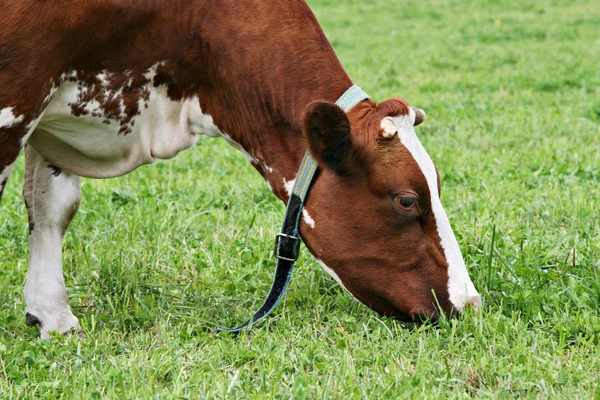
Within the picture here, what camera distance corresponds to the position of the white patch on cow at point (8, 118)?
3.61 m

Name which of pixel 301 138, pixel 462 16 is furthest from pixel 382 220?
pixel 462 16

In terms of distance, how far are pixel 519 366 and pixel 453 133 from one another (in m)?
4.95

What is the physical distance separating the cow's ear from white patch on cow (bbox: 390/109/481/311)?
0.26m

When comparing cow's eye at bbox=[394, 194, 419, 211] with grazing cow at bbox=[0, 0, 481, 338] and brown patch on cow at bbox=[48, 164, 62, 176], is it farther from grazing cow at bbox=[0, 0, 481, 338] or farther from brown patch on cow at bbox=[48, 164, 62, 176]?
brown patch on cow at bbox=[48, 164, 62, 176]

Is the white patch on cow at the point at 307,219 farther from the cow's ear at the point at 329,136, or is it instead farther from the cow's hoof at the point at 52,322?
the cow's hoof at the point at 52,322

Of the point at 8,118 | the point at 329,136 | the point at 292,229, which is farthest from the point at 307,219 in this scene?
the point at 8,118

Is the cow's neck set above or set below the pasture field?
above

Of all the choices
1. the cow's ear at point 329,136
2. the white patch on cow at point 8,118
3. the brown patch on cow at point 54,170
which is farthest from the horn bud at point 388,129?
the brown patch on cow at point 54,170

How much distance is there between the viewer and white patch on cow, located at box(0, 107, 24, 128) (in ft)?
11.8

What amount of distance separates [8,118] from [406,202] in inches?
65.3

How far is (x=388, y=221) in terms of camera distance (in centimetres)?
387

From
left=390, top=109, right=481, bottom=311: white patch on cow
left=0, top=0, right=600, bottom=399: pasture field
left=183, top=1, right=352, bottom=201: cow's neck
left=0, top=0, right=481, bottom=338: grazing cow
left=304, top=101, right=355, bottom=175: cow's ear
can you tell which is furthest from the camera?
left=183, top=1, right=352, bottom=201: cow's neck

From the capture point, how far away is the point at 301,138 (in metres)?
3.94

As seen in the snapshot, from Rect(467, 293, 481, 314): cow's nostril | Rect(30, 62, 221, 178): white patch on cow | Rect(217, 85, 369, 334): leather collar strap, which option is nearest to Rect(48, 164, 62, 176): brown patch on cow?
Rect(30, 62, 221, 178): white patch on cow
